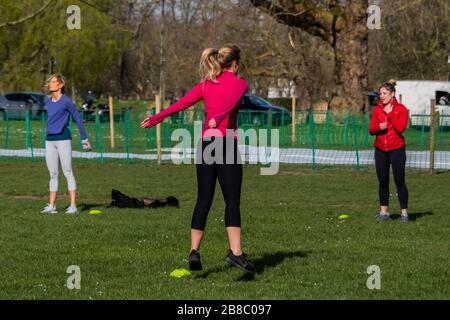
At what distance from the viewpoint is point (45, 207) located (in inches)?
561

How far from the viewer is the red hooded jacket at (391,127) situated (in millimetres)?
12531

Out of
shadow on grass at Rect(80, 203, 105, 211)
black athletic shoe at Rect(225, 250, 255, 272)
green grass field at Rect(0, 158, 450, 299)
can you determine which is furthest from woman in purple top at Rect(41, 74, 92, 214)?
black athletic shoe at Rect(225, 250, 255, 272)

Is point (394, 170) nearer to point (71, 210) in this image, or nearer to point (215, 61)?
point (71, 210)

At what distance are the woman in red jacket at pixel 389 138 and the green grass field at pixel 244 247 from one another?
1.63ft

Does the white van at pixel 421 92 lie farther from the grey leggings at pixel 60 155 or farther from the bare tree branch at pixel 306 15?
the grey leggings at pixel 60 155

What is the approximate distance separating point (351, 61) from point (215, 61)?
1200 inches

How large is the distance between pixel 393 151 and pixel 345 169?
1042 centimetres

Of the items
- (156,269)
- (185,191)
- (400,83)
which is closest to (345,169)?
(185,191)

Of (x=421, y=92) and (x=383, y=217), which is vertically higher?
(x=421, y=92)

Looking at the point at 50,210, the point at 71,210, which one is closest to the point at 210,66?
the point at 71,210

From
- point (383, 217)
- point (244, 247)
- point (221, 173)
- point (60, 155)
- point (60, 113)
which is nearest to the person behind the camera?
point (221, 173)

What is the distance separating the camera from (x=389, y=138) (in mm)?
12633

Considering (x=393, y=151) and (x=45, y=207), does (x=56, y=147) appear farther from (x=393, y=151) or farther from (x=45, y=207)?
(x=393, y=151)

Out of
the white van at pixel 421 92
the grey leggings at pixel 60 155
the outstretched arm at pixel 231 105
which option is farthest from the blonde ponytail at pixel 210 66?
the white van at pixel 421 92
